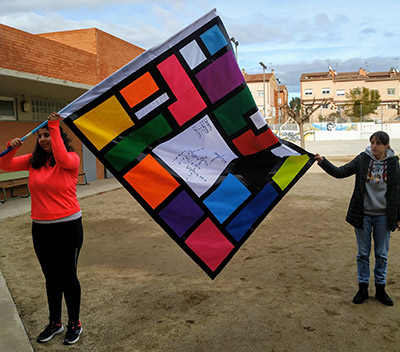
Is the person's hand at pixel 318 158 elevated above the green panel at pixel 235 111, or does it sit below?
below

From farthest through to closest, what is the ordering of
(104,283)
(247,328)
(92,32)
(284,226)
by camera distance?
(92,32) → (284,226) → (104,283) → (247,328)

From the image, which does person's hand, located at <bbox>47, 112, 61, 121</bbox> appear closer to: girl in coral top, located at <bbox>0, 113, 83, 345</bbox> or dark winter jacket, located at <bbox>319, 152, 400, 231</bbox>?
girl in coral top, located at <bbox>0, 113, 83, 345</bbox>

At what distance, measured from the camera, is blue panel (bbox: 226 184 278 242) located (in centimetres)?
324

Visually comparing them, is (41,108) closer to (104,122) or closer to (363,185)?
(104,122)

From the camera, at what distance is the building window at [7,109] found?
11664mm

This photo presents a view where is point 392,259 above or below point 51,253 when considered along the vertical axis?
below

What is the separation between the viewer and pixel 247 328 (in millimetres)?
3400

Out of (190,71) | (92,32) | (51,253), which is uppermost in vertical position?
(92,32)

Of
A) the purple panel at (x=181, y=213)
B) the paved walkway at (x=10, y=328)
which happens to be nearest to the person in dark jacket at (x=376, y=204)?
the purple panel at (x=181, y=213)

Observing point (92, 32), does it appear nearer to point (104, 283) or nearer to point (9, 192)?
point (9, 192)

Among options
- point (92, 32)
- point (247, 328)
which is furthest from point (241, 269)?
point (92, 32)

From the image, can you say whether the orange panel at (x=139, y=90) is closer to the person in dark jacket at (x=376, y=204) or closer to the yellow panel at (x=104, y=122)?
the yellow panel at (x=104, y=122)

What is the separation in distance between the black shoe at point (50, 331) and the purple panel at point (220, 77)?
2.45 m

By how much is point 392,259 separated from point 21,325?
4612 millimetres
